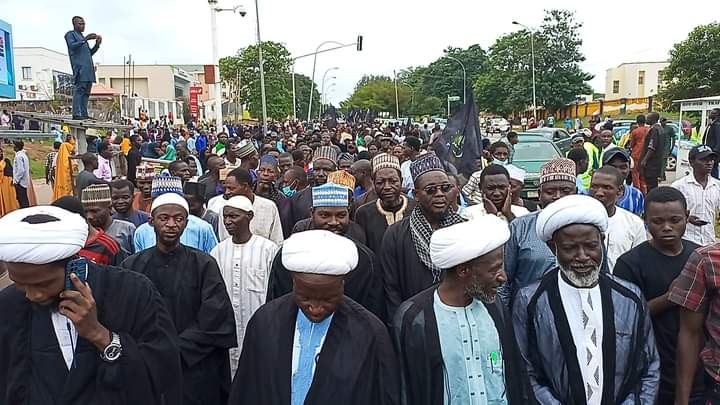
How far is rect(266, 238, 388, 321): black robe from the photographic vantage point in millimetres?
3975

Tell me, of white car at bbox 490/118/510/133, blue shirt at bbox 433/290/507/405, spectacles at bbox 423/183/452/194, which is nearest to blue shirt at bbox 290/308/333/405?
blue shirt at bbox 433/290/507/405

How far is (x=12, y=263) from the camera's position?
7.91ft

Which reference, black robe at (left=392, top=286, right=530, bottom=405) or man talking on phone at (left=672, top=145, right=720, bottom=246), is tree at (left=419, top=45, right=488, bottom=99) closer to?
man talking on phone at (left=672, top=145, right=720, bottom=246)

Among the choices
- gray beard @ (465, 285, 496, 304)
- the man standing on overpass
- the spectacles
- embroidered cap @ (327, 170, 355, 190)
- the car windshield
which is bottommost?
gray beard @ (465, 285, 496, 304)

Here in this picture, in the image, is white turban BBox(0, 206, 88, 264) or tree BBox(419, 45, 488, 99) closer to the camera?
white turban BBox(0, 206, 88, 264)

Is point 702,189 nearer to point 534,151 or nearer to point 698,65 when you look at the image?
point 534,151

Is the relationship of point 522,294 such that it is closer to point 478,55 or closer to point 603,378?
point 603,378

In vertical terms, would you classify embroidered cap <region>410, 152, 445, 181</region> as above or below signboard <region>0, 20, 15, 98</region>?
below

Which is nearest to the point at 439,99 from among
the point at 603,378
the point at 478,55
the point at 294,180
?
the point at 478,55

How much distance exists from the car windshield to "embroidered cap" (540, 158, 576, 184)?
385 inches

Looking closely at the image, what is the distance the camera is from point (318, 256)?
2750mm

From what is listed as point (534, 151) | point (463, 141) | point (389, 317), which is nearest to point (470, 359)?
point (389, 317)

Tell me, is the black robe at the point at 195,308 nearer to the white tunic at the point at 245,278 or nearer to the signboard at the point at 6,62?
the white tunic at the point at 245,278

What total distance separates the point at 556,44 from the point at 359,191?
167 ft
